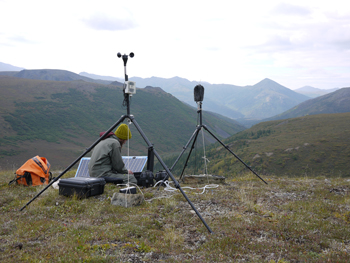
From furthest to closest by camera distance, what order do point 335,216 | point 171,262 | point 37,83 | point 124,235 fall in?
point 37,83 → point 335,216 → point 124,235 → point 171,262

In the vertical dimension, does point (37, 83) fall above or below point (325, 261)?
above

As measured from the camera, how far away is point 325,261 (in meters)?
3.30

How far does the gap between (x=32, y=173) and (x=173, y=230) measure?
5.60 m

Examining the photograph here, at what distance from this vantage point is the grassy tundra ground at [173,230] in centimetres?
345

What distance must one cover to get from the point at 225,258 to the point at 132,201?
9.18 feet

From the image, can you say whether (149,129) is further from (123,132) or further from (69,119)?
(123,132)

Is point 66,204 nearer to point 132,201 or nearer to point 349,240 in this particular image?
point 132,201

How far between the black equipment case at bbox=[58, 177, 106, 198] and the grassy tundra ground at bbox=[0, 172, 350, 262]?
18 cm

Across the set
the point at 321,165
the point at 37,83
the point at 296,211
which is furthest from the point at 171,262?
the point at 37,83

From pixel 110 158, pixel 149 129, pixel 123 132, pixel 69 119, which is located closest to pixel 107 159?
pixel 110 158

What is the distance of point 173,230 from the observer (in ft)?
13.8

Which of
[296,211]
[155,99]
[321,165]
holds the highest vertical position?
[155,99]

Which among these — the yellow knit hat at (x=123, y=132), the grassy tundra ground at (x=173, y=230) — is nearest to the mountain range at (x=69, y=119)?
the yellow knit hat at (x=123, y=132)

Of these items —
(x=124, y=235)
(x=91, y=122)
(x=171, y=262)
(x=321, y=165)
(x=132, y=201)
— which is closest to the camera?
(x=171, y=262)
